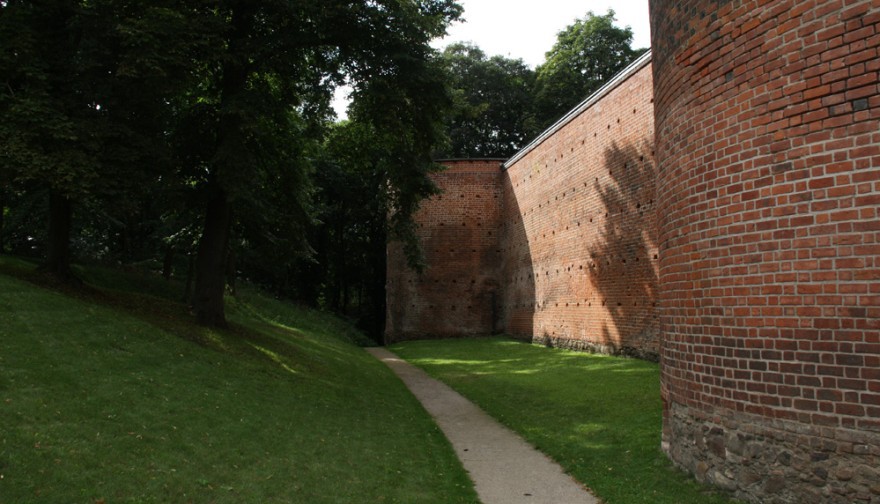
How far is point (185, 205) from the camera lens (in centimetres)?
1512

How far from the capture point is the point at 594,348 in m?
19.0

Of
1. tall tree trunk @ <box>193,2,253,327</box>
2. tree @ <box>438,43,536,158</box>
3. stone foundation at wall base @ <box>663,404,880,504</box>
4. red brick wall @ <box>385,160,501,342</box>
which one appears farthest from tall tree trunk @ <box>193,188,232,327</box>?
tree @ <box>438,43,536,158</box>

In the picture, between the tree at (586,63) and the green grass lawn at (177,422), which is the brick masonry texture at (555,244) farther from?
the tree at (586,63)

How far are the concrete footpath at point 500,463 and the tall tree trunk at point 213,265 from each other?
5.97 meters

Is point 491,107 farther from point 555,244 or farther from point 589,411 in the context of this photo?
point 589,411

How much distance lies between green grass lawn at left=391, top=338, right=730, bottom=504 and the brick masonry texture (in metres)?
1.67

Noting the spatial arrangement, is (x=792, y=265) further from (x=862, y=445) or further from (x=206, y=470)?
(x=206, y=470)

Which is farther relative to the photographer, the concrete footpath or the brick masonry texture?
the brick masonry texture

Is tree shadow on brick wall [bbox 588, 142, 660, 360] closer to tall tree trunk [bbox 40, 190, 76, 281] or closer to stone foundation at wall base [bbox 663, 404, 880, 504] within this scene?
stone foundation at wall base [bbox 663, 404, 880, 504]

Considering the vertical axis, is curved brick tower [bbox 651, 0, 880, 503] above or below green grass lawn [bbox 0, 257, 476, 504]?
above

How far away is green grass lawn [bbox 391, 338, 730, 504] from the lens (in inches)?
240

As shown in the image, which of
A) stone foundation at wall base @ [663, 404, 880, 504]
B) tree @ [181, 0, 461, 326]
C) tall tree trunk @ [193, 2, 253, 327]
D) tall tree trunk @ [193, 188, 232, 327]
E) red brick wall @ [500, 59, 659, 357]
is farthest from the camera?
red brick wall @ [500, 59, 659, 357]

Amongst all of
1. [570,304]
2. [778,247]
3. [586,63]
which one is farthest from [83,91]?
[586,63]

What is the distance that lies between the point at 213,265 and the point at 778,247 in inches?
501
